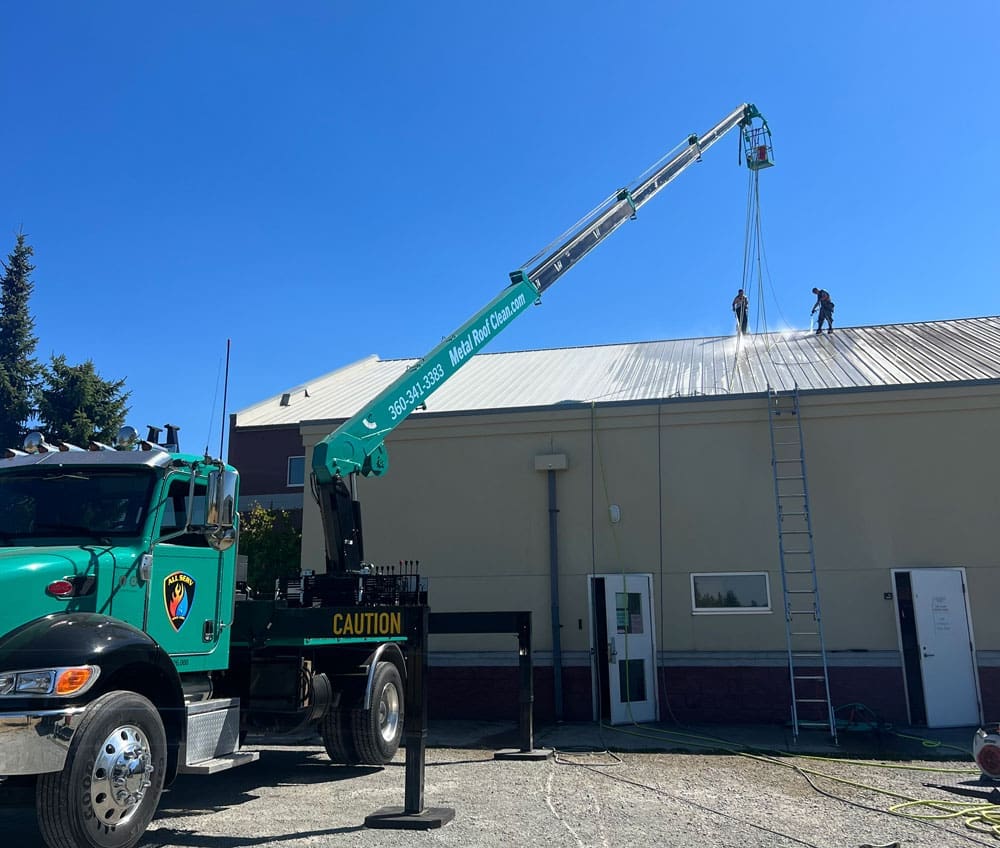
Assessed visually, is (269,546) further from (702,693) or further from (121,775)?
(121,775)

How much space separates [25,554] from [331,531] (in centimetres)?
441

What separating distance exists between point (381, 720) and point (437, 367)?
4957 mm

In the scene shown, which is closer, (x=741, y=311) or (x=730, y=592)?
(x=730, y=592)

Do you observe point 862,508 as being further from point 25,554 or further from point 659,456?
point 25,554

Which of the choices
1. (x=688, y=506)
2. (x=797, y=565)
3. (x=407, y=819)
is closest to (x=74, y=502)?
(x=407, y=819)

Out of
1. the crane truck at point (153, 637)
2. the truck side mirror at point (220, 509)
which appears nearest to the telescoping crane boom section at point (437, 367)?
the crane truck at point (153, 637)

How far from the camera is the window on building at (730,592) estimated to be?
13.8 meters

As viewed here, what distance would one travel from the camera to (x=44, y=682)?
5605 millimetres

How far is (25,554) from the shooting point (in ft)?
20.8

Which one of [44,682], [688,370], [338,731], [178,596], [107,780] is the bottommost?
[338,731]

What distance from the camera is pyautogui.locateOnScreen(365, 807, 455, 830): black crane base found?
7004 mm

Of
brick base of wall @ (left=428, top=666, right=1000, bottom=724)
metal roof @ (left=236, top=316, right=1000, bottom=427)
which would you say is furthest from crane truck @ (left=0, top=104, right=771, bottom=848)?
metal roof @ (left=236, top=316, right=1000, bottom=427)

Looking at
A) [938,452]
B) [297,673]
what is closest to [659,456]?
[938,452]

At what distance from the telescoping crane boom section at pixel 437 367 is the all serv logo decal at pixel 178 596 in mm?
2935
